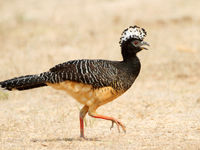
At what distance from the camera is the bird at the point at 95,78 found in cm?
691

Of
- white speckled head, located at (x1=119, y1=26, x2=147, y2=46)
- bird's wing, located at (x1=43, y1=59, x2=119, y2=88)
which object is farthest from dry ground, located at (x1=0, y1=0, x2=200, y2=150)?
white speckled head, located at (x1=119, y1=26, x2=147, y2=46)

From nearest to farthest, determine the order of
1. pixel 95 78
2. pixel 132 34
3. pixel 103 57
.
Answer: pixel 95 78, pixel 132 34, pixel 103 57

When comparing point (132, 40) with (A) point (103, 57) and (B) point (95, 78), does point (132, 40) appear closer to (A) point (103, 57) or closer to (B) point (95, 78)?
(B) point (95, 78)

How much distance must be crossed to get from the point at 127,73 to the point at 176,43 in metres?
7.87

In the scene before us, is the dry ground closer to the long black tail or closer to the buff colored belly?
the buff colored belly

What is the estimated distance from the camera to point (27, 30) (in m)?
16.2

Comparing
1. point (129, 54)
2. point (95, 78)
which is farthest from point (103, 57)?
point (95, 78)

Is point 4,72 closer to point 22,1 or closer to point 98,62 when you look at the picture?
point 98,62

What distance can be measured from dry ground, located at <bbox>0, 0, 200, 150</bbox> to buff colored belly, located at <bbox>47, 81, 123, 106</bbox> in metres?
0.62

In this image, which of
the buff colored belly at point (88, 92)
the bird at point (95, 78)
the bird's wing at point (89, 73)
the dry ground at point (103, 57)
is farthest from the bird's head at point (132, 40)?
the dry ground at point (103, 57)

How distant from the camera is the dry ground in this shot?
745cm

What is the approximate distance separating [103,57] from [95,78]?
21.3 ft

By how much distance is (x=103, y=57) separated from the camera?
13.4m

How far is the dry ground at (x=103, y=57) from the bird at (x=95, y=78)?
0.69 m
